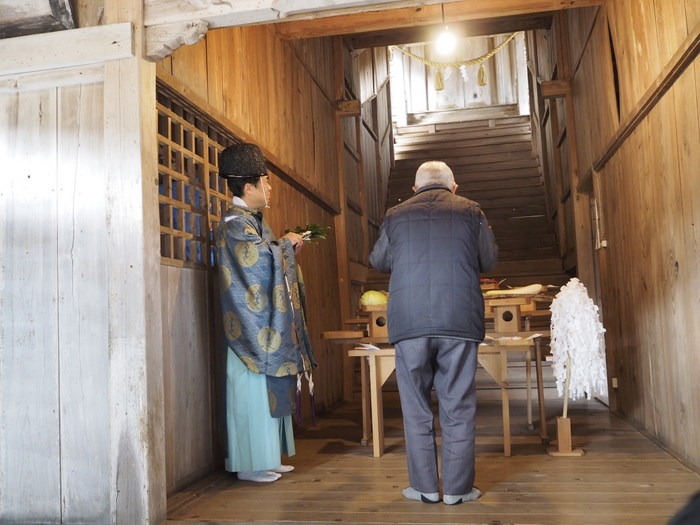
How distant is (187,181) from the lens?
3.62m

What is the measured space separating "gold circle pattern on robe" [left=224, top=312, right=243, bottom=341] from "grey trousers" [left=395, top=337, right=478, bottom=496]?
36.2 inches

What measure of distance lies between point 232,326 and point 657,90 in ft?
8.47

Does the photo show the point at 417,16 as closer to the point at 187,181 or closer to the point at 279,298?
the point at 187,181

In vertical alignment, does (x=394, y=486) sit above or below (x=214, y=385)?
below

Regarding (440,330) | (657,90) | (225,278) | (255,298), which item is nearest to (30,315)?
(225,278)

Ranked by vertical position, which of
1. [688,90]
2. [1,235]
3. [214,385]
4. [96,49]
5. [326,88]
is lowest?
[214,385]

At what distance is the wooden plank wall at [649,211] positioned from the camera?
330 cm

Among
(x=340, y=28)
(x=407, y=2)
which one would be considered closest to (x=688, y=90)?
(x=407, y=2)

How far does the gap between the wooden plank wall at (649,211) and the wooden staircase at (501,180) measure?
2.79 m

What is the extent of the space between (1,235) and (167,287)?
76 cm

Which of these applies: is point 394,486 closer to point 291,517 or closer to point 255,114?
point 291,517

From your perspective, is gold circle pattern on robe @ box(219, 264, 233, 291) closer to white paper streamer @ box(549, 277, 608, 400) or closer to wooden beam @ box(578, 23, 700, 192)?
white paper streamer @ box(549, 277, 608, 400)

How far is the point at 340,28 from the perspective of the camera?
6133 millimetres

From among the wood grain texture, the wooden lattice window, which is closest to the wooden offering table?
the wooden lattice window
